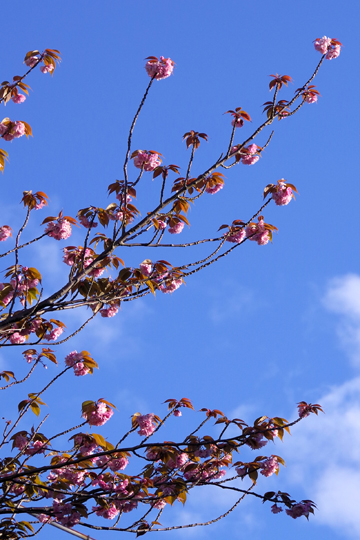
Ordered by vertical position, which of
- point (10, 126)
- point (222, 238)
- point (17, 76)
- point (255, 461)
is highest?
point (17, 76)

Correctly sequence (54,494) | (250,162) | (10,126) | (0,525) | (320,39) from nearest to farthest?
(54,494) < (0,525) < (10,126) < (250,162) < (320,39)

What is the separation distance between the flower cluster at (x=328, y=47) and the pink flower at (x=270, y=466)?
4.22 meters

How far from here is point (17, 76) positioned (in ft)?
16.8

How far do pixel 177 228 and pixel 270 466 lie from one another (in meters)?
2.27

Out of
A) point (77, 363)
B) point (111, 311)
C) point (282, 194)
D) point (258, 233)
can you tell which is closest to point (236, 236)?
point (258, 233)

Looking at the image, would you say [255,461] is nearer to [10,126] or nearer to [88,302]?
[88,302]

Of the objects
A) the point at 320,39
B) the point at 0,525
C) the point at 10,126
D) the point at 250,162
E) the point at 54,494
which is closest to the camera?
the point at 54,494

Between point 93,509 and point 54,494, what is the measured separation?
53cm

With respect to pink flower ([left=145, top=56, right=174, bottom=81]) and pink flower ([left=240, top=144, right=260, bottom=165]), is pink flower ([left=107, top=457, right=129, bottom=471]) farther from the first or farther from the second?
pink flower ([left=145, top=56, right=174, bottom=81])

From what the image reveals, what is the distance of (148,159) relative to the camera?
4.92 metres

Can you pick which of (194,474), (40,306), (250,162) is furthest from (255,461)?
(250,162)

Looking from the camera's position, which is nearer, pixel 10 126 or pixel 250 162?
pixel 10 126

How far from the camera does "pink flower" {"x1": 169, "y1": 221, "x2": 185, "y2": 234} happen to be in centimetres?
516

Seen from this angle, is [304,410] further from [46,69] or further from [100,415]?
[46,69]
